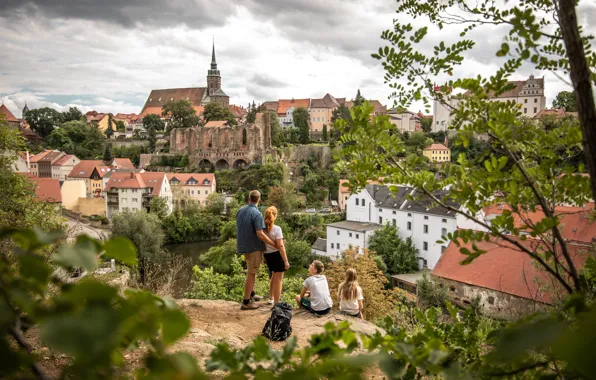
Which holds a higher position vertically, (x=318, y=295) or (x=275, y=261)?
(x=275, y=261)

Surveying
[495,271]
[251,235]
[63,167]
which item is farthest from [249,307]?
[63,167]

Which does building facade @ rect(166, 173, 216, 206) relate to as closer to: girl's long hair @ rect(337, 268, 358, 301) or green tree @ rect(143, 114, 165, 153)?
green tree @ rect(143, 114, 165, 153)

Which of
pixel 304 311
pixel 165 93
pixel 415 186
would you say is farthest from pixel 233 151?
pixel 415 186

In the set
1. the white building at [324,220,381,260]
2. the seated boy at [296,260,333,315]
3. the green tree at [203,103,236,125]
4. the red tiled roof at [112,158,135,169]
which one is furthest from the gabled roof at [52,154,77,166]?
the seated boy at [296,260,333,315]

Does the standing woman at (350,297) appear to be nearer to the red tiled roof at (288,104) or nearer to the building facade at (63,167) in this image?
the building facade at (63,167)

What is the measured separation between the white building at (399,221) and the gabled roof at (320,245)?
0.82 m

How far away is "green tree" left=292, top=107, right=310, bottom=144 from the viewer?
62.8 m

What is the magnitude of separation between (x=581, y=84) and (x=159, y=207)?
3988 centimetres

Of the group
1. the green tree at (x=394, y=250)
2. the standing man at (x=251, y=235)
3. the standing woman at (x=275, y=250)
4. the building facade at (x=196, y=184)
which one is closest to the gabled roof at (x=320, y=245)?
the green tree at (x=394, y=250)

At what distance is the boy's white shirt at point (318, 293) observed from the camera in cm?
623

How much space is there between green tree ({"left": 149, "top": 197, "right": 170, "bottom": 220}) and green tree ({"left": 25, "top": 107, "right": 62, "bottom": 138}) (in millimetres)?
42940

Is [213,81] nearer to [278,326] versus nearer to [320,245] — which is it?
[320,245]

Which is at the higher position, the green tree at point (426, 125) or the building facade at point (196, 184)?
the green tree at point (426, 125)

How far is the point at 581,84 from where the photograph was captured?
1.66m
